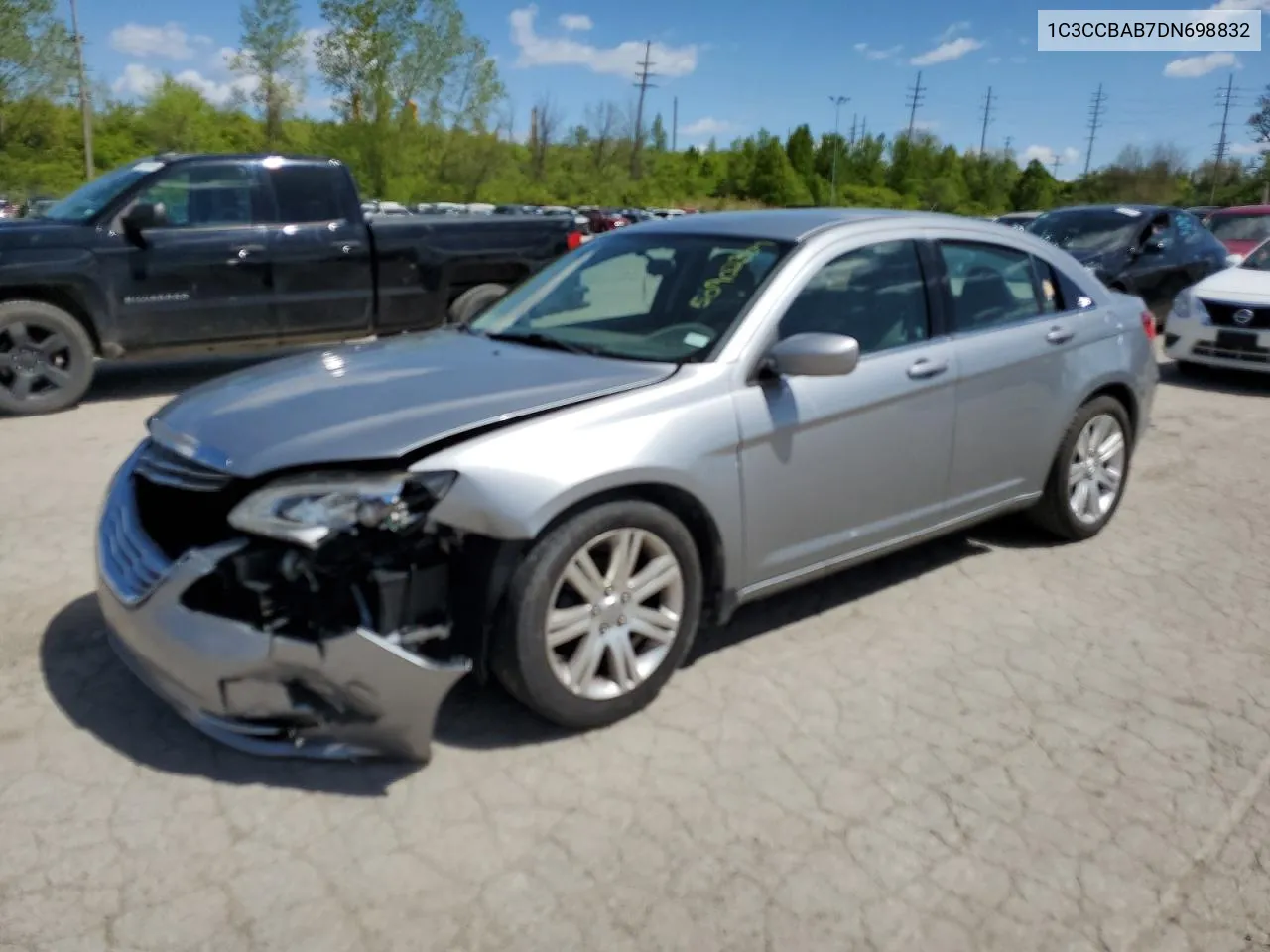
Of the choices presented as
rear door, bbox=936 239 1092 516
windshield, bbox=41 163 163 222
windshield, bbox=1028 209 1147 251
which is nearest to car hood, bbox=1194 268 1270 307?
windshield, bbox=1028 209 1147 251

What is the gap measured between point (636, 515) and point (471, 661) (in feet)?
2.18

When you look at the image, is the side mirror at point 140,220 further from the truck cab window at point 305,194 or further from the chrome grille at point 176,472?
the chrome grille at point 176,472

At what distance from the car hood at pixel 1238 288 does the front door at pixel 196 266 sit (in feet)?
27.5

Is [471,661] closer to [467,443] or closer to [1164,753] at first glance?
[467,443]

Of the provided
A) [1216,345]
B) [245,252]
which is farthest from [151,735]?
[1216,345]

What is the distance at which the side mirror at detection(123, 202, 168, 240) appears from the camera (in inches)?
311

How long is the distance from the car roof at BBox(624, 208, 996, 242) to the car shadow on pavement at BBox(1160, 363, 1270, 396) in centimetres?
641

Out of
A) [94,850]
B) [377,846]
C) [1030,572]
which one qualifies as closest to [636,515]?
[377,846]

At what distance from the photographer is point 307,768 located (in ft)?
10.2

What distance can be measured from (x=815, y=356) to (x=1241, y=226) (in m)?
15.6

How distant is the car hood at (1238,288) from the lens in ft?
31.2

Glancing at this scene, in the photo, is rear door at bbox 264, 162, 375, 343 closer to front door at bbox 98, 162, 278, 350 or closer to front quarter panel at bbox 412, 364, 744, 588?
front door at bbox 98, 162, 278, 350

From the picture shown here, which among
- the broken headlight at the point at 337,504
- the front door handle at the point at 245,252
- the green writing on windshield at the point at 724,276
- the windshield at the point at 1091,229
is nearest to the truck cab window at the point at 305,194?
the front door handle at the point at 245,252

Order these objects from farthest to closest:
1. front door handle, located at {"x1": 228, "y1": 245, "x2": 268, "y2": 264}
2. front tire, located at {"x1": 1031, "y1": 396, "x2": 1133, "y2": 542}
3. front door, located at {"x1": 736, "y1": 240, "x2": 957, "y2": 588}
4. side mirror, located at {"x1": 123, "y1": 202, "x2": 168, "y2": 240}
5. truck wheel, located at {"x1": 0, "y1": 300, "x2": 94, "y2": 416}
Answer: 1. front door handle, located at {"x1": 228, "y1": 245, "x2": 268, "y2": 264}
2. side mirror, located at {"x1": 123, "y1": 202, "x2": 168, "y2": 240}
3. truck wheel, located at {"x1": 0, "y1": 300, "x2": 94, "y2": 416}
4. front tire, located at {"x1": 1031, "y1": 396, "x2": 1133, "y2": 542}
5. front door, located at {"x1": 736, "y1": 240, "x2": 957, "y2": 588}
